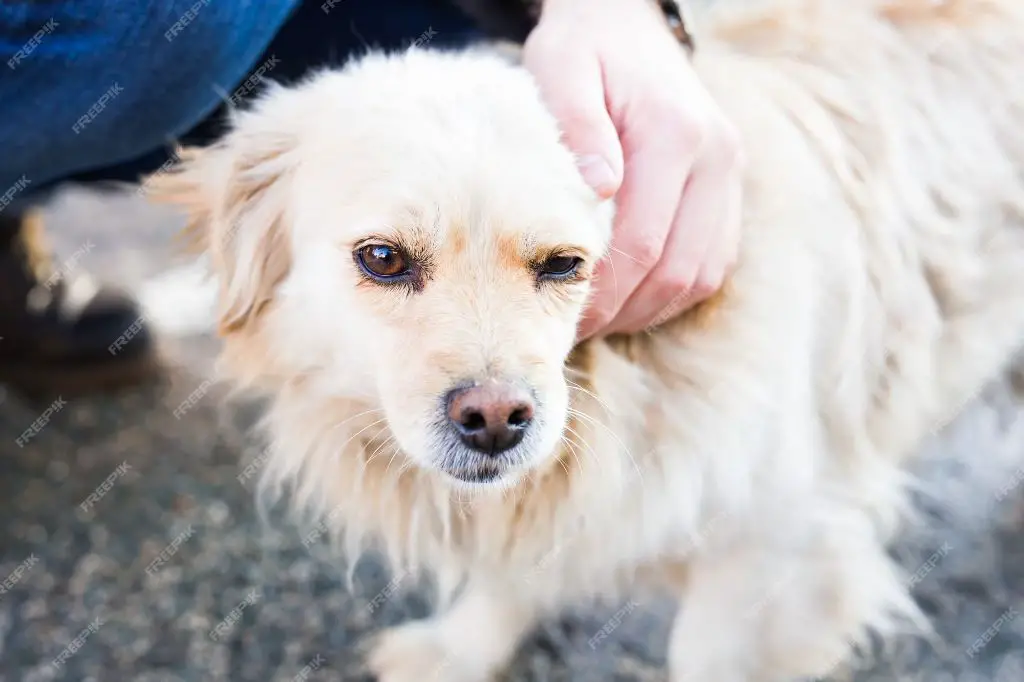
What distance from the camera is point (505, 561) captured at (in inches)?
Result: 55.7

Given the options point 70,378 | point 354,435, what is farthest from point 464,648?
point 70,378

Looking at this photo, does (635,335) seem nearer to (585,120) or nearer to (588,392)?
(588,392)

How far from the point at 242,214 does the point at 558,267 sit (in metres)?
0.46

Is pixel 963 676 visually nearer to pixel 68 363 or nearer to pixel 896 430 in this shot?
pixel 896 430

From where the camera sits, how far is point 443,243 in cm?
103

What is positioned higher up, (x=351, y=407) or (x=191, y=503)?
(x=351, y=407)

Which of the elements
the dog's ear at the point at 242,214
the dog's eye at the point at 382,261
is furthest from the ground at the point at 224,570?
the dog's eye at the point at 382,261

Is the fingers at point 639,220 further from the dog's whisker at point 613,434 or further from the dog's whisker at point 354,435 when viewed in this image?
the dog's whisker at point 354,435

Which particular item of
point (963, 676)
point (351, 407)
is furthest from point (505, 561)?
point (963, 676)

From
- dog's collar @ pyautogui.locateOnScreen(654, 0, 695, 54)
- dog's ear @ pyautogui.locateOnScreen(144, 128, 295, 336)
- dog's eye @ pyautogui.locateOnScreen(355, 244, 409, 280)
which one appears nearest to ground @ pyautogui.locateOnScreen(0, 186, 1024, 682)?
dog's ear @ pyautogui.locateOnScreen(144, 128, 295, 336)

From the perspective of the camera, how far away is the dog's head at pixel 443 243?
102 centimetres

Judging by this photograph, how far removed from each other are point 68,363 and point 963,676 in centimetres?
213

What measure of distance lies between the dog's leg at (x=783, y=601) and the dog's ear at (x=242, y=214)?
0.78 metres

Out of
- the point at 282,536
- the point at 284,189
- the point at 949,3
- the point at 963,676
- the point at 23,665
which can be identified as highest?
the point at 284,189
